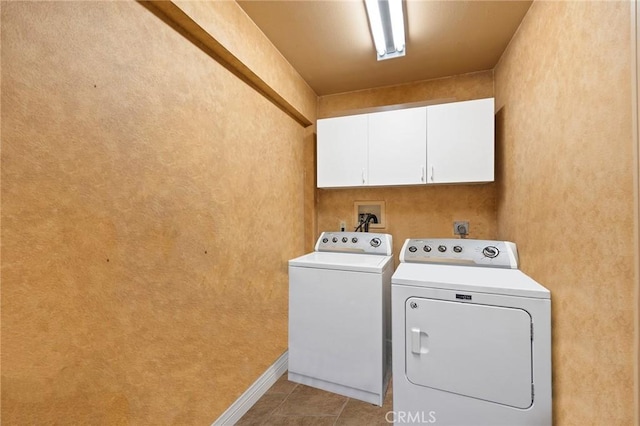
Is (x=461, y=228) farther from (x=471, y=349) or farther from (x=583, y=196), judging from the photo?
(x=583, y=196)

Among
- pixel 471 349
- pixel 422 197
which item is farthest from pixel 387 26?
pixel 471 349

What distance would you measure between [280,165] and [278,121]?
363 millimetres

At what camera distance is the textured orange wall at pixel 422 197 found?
2.31 m

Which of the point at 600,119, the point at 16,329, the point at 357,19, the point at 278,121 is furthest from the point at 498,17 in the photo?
the point at 16,329

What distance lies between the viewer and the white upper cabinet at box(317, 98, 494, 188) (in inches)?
77.8

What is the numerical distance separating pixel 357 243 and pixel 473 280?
3.37 ft

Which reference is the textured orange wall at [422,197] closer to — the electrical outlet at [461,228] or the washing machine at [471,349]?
the electrical outlet at [461,228]

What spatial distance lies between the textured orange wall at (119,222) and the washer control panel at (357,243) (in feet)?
2.96

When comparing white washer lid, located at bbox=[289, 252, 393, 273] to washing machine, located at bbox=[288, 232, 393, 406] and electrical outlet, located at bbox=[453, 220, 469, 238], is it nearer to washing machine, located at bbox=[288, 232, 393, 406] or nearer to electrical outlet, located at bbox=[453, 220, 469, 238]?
washing machine, located at bbox=[288, 232, 393, 406]

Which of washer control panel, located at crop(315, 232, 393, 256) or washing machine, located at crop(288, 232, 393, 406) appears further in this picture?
washer control panel, located at crop(315, 232, 393, 256)

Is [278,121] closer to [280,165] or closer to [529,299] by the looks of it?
[280,165]

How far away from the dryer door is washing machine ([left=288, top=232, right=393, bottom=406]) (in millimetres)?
336

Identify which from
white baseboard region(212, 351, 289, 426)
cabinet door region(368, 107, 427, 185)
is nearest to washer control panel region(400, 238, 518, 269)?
cabinet door region(368, 107, 427, 185)

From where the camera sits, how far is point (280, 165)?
85.7 inches
